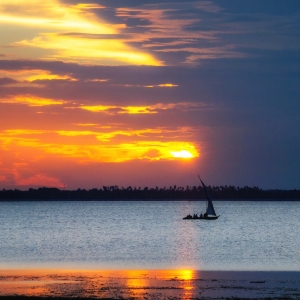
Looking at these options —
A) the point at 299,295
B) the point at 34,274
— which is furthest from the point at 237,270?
the point at 299,295

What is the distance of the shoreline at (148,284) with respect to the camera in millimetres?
32250

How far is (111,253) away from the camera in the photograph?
66.8 m

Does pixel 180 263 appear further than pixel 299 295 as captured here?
Yes

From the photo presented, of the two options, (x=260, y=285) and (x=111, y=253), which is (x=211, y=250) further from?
(x=260, y=285)

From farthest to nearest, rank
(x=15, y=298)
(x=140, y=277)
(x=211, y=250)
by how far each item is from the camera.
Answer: (x=211, y=250) → (x=140, y=277) → (x=15, y=298)

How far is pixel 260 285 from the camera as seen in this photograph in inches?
1449

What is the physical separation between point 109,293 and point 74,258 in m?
28.2

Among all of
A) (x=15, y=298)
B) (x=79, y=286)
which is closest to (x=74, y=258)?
(x=79, y=286)

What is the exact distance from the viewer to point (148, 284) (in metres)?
37.0

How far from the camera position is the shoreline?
32.2 m

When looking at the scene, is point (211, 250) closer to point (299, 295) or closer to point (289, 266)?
point (289, 266)

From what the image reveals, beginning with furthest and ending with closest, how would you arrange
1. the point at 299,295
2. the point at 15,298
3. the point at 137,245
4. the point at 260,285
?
the point at 137,245
the point at 260,285
the point at 299,295
the point at 15,298

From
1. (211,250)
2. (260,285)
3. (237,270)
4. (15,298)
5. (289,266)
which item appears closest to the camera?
(15,298)

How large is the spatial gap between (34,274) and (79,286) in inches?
340
